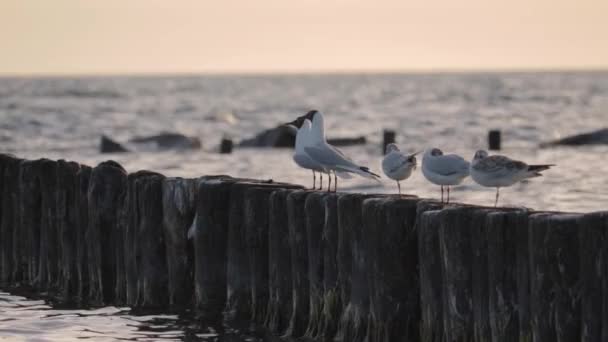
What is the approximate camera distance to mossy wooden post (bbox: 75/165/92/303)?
14781 mm

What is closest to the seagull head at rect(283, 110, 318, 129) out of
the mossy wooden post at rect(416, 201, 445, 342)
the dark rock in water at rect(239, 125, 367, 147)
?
the mossy wooden post at rect(416, 201, 445, 342)

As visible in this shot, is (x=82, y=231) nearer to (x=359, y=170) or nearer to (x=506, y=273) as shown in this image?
(x=359, y=170)

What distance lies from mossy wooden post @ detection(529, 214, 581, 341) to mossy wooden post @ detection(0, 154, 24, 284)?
806 cm

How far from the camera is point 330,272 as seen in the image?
11648mm

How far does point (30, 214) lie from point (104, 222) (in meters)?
1.56

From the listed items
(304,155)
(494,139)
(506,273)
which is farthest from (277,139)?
(506,273)

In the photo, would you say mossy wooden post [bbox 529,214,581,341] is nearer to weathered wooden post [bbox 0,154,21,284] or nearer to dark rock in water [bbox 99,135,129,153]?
weathered wooden post [bbox 0,154,21,284]

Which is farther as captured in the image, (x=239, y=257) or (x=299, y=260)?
(x=239, y=257)

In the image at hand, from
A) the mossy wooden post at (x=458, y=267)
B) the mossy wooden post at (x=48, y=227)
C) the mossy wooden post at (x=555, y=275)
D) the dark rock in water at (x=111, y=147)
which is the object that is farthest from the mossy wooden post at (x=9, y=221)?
the dark rock in water at (x=111, y=147)

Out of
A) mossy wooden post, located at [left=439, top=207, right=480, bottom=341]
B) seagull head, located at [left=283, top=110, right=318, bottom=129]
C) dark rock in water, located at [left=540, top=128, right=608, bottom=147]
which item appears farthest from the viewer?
dark rock in water, located at [left=540, top=128, right=608, bottom=147]

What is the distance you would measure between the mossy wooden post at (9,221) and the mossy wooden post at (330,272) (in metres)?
5.39

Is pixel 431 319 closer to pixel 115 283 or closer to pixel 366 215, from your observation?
pixel 366 215

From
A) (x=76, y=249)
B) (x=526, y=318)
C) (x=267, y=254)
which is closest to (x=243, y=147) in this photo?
(x=76, y=249)

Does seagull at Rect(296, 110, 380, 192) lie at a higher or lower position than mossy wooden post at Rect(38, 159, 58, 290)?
higher
